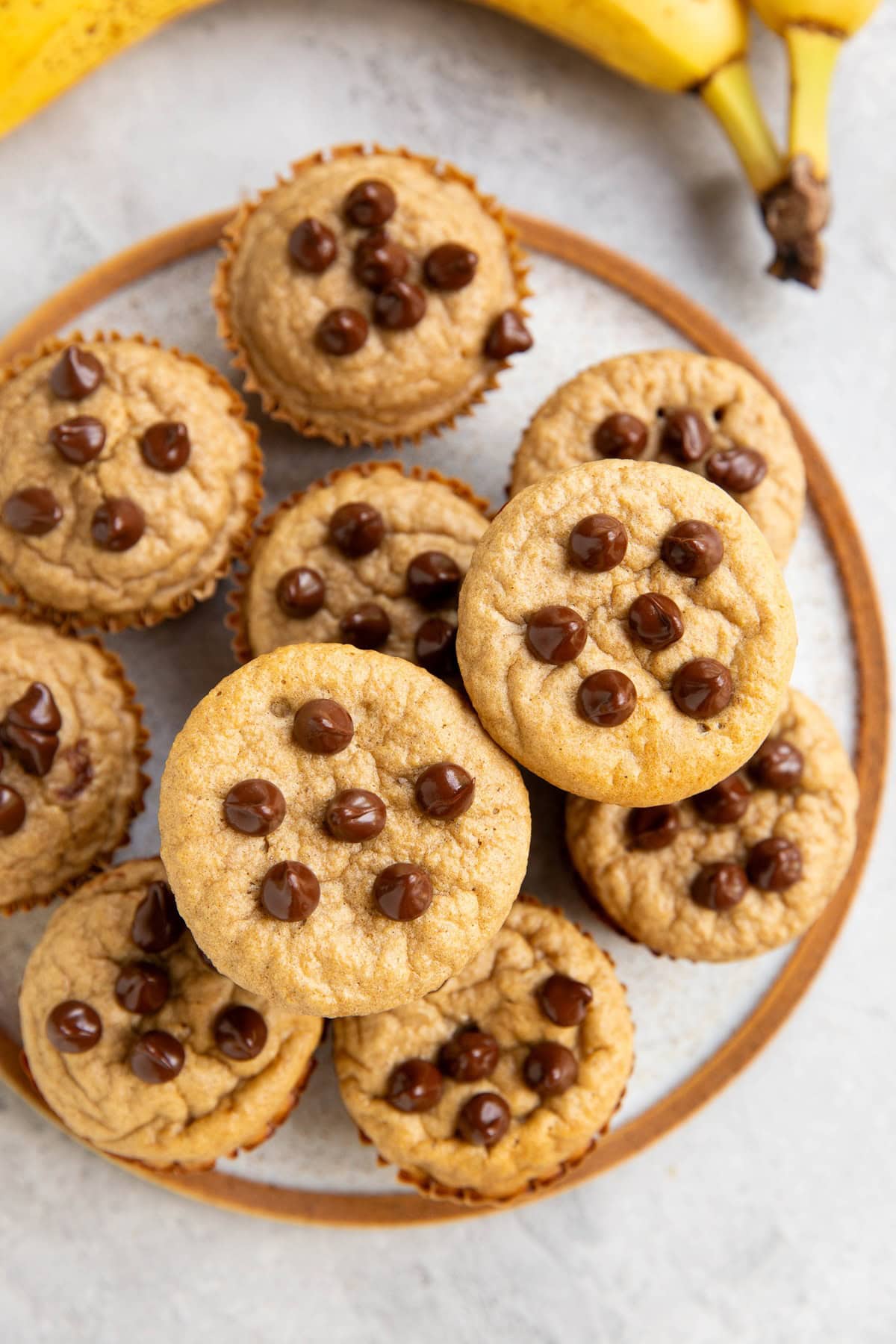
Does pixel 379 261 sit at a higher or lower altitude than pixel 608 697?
higher

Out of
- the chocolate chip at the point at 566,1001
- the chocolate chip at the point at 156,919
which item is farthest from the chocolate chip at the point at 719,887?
the chocolate chip at the point at 156,919

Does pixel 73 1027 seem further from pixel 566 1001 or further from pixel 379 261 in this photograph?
pixel 379 261

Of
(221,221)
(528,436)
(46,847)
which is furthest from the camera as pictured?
(221,221)

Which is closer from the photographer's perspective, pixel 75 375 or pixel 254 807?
pixel 254 807

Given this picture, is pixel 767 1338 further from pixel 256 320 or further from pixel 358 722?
pixel 256 320

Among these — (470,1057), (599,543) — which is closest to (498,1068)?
(470,1057)

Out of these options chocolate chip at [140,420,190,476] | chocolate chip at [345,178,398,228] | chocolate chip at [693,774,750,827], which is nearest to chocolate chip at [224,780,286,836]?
chocolate chip at [140,420,190,476]

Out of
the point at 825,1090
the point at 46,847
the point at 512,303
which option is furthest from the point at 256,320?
the point at 825,1090
